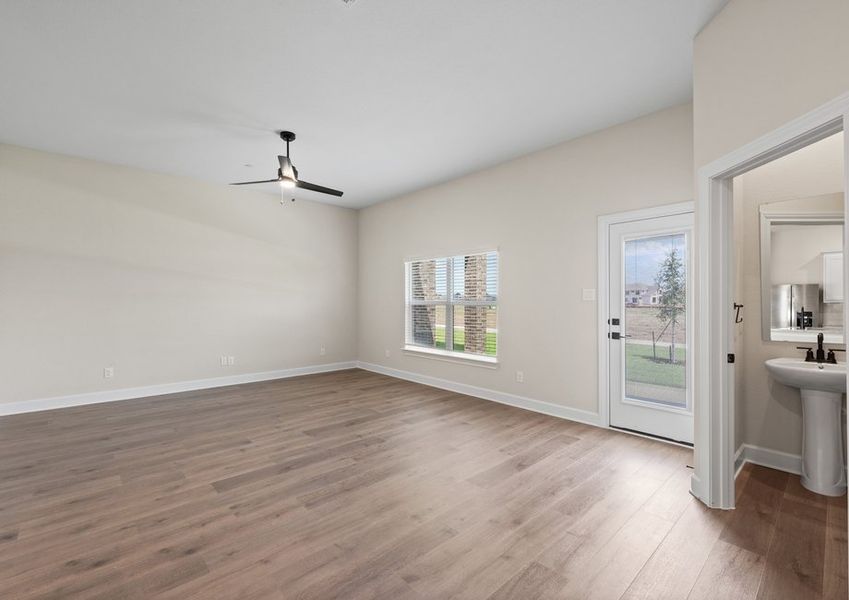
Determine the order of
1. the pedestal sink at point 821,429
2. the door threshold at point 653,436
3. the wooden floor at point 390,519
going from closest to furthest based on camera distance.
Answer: the wooden floor at point 390,519
the pedestal sink at point 821,429
the door threshold at point 653,436

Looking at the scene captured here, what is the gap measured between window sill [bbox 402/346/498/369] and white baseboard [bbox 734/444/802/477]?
2.50 metres

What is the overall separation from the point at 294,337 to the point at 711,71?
6.17 m

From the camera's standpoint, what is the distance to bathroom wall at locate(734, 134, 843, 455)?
2779 mm

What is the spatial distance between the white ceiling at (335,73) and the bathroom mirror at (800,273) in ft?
4.38

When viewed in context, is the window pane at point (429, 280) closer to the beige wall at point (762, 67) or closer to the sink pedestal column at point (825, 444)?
the beige wall at point (762, 67)

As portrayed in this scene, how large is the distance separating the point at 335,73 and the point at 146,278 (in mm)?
4087

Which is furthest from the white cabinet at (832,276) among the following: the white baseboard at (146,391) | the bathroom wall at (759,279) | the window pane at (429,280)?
the white baseboard at (146,391)

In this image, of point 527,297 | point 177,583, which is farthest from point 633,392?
point 177,583

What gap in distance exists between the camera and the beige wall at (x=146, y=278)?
14.4ft

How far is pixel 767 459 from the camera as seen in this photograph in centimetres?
290

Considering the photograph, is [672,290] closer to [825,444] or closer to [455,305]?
[825,444]

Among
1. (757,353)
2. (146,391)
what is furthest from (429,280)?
(146,391)

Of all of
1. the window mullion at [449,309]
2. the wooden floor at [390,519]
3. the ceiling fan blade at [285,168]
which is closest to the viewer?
the wooden floor at [390,519]

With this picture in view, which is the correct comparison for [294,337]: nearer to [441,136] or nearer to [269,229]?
[269,229]
